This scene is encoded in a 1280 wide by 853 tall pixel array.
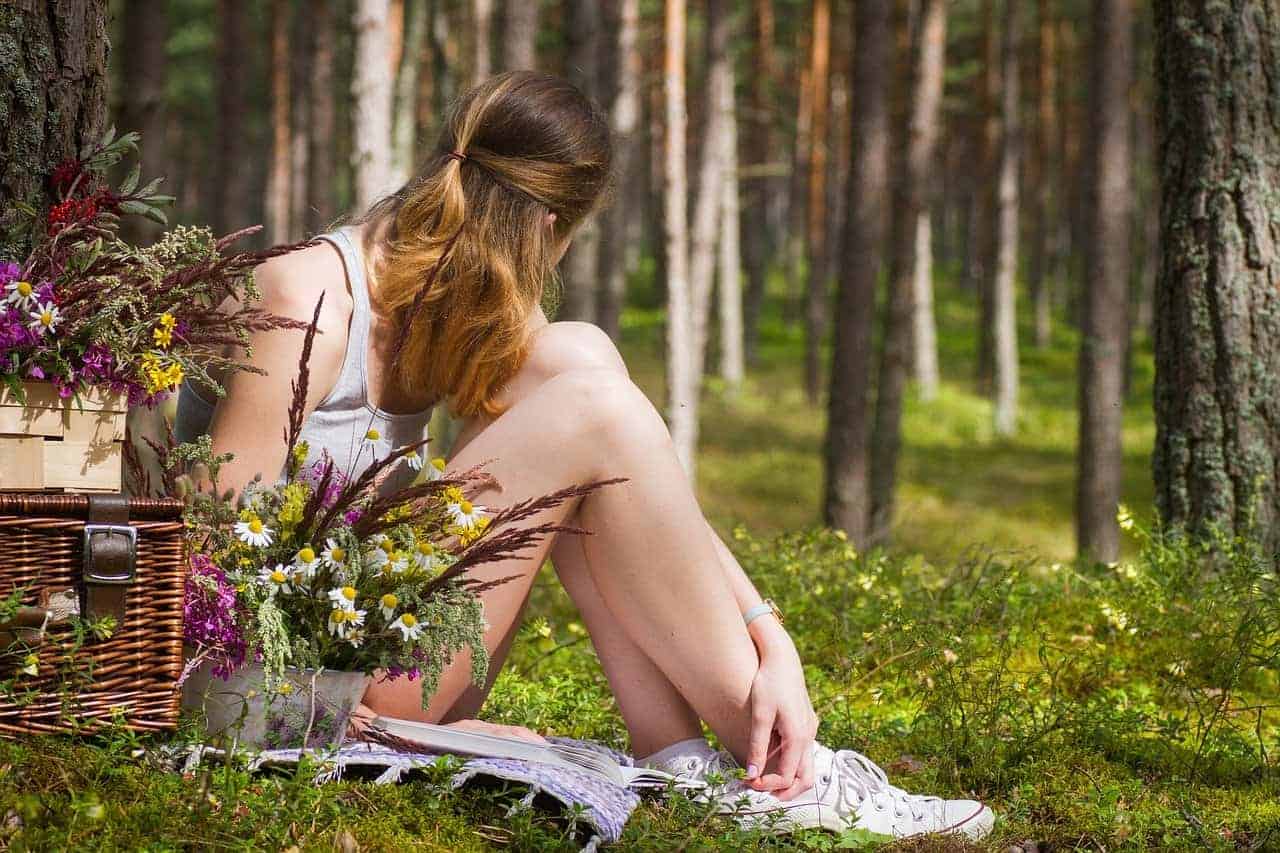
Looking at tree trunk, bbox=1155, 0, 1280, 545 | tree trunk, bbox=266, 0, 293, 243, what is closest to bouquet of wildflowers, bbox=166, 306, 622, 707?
tree trunk, bbox=1155, 0, 1280, 545

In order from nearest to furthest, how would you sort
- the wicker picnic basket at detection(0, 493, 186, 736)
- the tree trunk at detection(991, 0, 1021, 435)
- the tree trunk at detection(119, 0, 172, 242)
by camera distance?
the wicker picnic basket at detection(0, 493, 186, 736)
the tree trunk at detection(119, 0, 172, 242)
the tree trunk at detection(991, 0, 1021, 435)

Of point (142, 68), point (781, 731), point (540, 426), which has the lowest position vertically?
point (781, 731)

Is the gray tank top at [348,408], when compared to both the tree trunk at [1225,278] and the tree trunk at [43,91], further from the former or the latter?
the tree trunk at [1225,278]

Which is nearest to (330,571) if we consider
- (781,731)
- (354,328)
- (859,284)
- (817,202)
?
(354,328)

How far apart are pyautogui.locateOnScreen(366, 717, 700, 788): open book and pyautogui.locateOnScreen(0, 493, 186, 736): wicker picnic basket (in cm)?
47

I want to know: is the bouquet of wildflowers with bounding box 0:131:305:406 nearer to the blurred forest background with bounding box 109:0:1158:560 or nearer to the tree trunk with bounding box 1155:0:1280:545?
the blurred forest background with bounding box 109:0:1158:560

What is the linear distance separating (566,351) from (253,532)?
34.9 inches

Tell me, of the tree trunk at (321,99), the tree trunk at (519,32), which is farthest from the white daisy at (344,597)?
the tree trunk at (321,99)

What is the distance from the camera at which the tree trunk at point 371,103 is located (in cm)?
804

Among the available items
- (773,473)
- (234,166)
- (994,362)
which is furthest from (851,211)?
(234,166)

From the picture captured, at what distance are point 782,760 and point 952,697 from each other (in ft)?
2.05

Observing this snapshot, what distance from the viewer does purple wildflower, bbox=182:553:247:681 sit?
7.58ft

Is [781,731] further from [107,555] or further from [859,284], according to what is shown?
[859,284]

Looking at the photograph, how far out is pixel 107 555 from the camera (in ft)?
6.97
